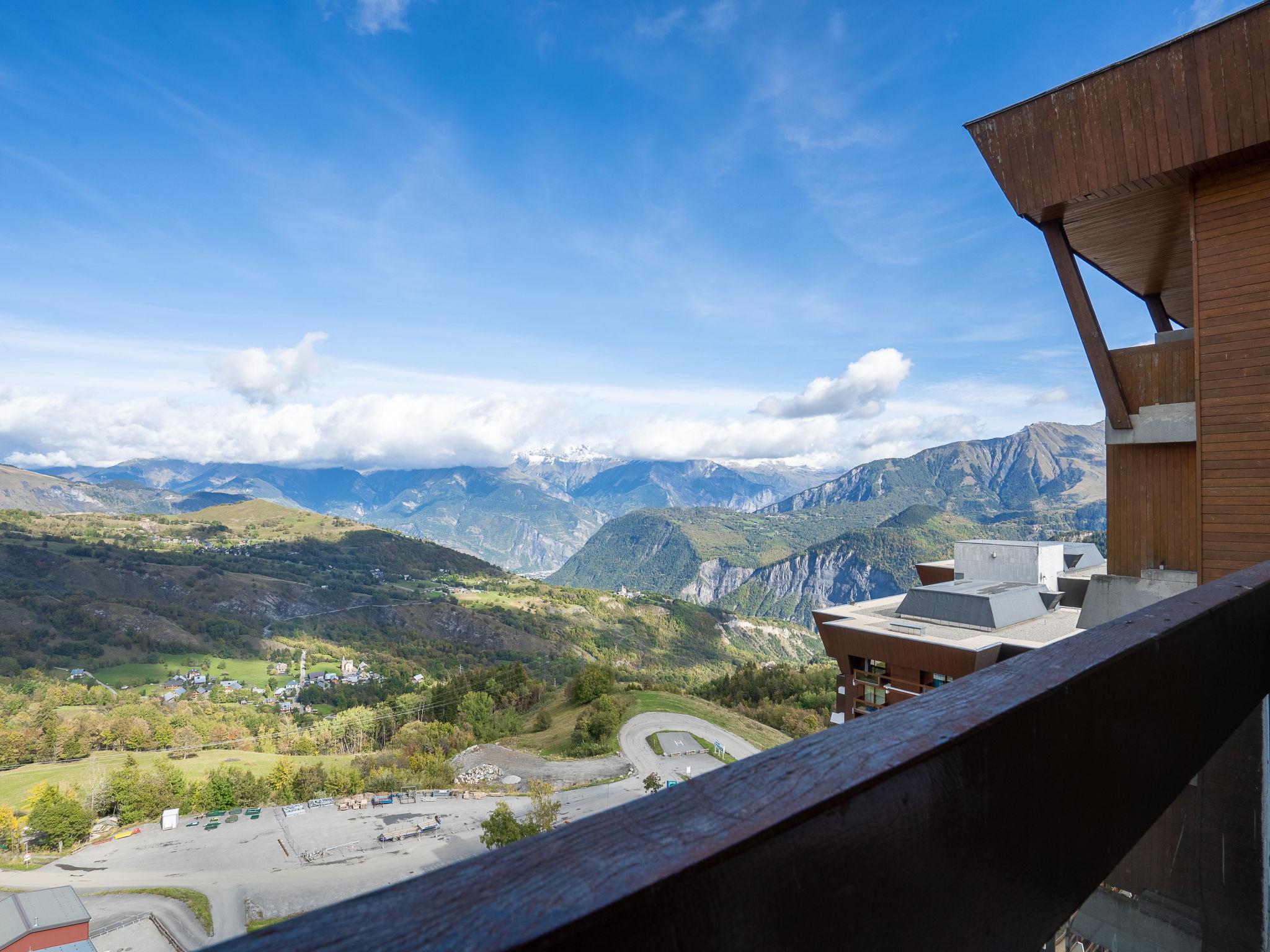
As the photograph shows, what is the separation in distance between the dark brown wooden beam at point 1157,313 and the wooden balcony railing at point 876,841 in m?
10.8

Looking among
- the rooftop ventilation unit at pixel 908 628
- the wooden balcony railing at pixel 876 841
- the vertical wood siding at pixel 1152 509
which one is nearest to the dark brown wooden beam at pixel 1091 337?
the vertical wood siding at pixel 1152 509

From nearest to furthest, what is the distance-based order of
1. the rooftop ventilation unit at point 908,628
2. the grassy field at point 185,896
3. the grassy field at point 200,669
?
the rooftop ventilation unit at point 908,628, the grassy field at point 185,896, the grassy field at point 200,669

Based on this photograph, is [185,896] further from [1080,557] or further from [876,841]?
[1080,557]

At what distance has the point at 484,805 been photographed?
31281 millimetres

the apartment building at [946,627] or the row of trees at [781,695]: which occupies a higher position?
→ the apartment building at [946,627]

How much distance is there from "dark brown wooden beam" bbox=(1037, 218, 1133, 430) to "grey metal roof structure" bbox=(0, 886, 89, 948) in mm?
27909

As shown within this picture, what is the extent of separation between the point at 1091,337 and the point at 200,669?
93.6 m

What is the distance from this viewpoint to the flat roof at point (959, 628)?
18625 mm

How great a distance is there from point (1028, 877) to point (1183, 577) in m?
7.21

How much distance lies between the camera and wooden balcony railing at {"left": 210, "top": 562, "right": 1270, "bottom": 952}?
0.41 m

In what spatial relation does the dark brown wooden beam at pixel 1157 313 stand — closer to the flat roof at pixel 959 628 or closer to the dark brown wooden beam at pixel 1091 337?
the dark brown wooden beam at pixel 1091 337

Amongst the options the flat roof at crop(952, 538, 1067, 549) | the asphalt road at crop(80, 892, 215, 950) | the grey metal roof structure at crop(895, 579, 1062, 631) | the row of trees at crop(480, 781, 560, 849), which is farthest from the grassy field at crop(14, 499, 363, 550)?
the flat roof at crop(952, 538, 1067, 549)

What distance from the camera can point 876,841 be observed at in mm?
611

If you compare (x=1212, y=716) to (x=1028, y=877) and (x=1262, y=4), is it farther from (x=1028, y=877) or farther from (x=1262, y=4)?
(x=1262, y=4)
